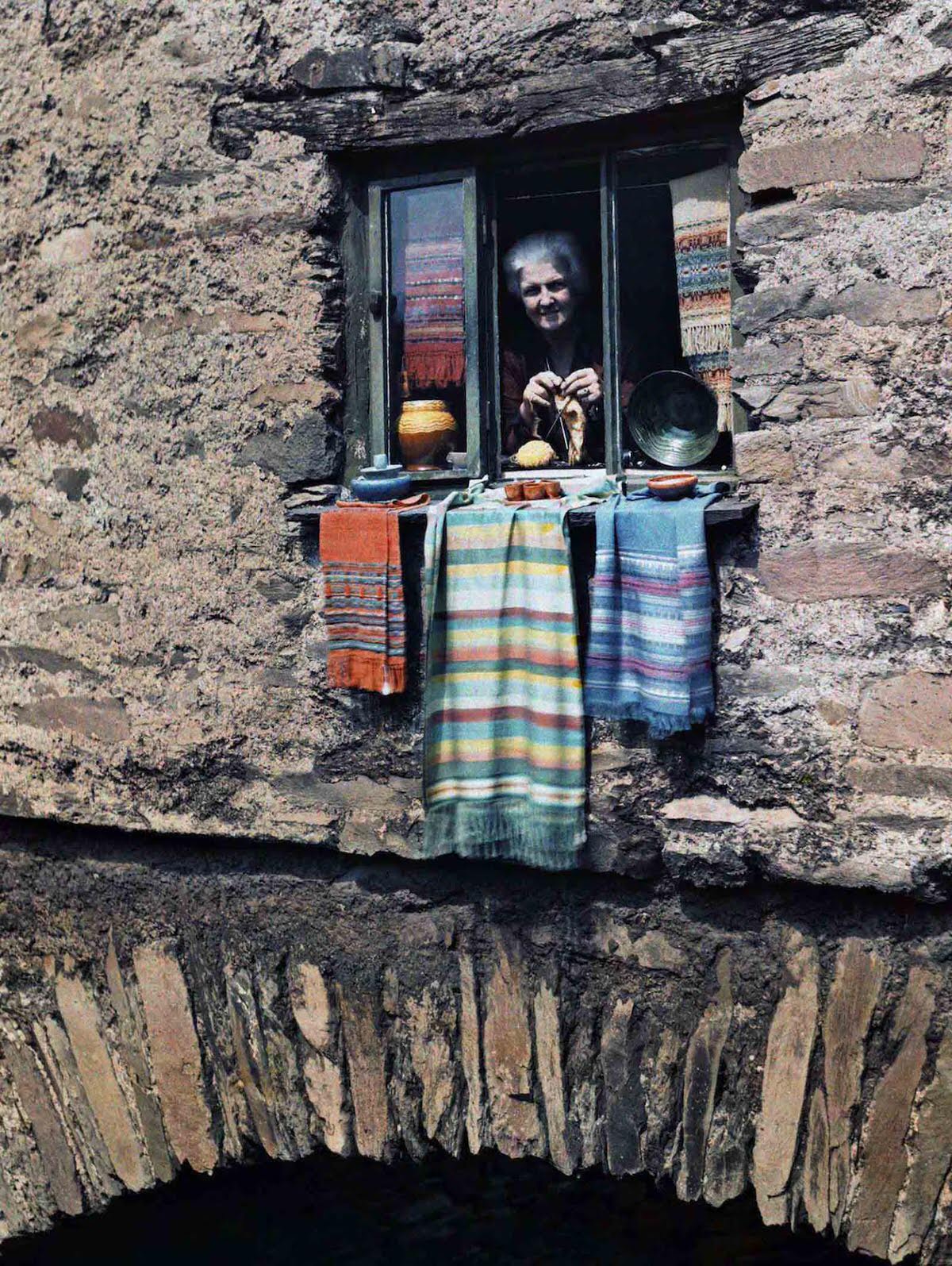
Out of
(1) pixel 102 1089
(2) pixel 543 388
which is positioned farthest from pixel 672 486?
(1) pixel 102 1089

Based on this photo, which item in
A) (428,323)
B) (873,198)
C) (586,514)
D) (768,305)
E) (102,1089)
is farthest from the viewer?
(102,1089)

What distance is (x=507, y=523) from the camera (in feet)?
8.64

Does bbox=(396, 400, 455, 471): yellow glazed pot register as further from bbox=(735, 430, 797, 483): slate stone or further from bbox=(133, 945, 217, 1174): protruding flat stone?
bbox=(133, 945, 217, 1174): protruding flat stone

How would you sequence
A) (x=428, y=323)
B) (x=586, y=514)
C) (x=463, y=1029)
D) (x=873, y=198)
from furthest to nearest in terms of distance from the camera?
(x=428, y=323)
(x=463, y=1029)
(x=586, y=514)
(x=873, y=198)

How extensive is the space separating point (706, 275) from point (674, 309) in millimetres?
106

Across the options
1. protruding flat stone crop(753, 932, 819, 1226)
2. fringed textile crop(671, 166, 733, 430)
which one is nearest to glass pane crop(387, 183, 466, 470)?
fringed textile crop(671, 166, 733, 430)

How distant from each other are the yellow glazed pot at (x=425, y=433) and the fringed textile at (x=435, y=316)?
0.19 ft

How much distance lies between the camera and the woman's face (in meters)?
2.85

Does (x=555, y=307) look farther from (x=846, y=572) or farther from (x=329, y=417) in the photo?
(x=846, y=572)

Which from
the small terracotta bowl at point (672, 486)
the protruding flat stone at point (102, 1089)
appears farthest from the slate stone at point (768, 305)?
the protruding flat stone at point (102, 1089)

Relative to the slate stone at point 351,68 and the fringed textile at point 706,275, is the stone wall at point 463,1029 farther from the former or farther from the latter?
the slate stone at point 351,68

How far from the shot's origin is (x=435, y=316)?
9.62ft

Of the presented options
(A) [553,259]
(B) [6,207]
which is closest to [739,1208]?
(A) [553,259]

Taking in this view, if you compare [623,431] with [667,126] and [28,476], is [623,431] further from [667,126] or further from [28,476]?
[28,476]
